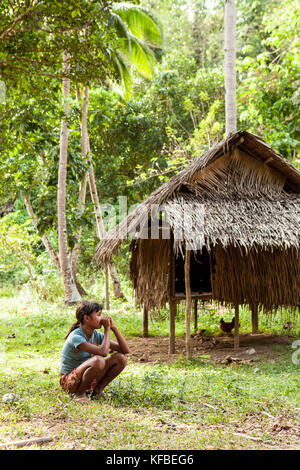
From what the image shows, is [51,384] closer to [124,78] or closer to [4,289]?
[124,78]

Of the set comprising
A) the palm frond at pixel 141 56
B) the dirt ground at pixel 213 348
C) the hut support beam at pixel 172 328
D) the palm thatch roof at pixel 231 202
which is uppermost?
the palm frond at pixel 141 56

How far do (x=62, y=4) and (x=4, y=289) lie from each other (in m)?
13.7

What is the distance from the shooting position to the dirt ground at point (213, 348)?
7535 mm

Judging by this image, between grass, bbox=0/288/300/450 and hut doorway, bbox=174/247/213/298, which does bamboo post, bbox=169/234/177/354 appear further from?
hut doorway, bbox=174/247/213/298

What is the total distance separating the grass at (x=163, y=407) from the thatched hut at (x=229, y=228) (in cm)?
120

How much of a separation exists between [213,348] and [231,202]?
2.55 metres

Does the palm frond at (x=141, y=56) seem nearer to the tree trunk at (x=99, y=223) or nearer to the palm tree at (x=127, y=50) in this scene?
the palm tree at (x=127, y=50)

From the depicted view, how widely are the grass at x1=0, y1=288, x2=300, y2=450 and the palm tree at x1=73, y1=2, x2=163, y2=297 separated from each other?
5749 millimetres

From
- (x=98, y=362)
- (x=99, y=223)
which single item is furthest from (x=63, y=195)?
(x=98, y=362)

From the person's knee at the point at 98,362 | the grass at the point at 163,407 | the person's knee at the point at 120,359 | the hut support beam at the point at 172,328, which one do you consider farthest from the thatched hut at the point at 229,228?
the person's knee at the point at 98,362

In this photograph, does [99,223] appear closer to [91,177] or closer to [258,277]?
[91,177]

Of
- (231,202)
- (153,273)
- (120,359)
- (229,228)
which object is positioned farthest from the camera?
(153,273)

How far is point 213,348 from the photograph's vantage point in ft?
27.6

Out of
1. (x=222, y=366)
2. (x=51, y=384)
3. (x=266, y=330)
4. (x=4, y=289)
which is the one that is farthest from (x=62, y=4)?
(x=4, y=289)
